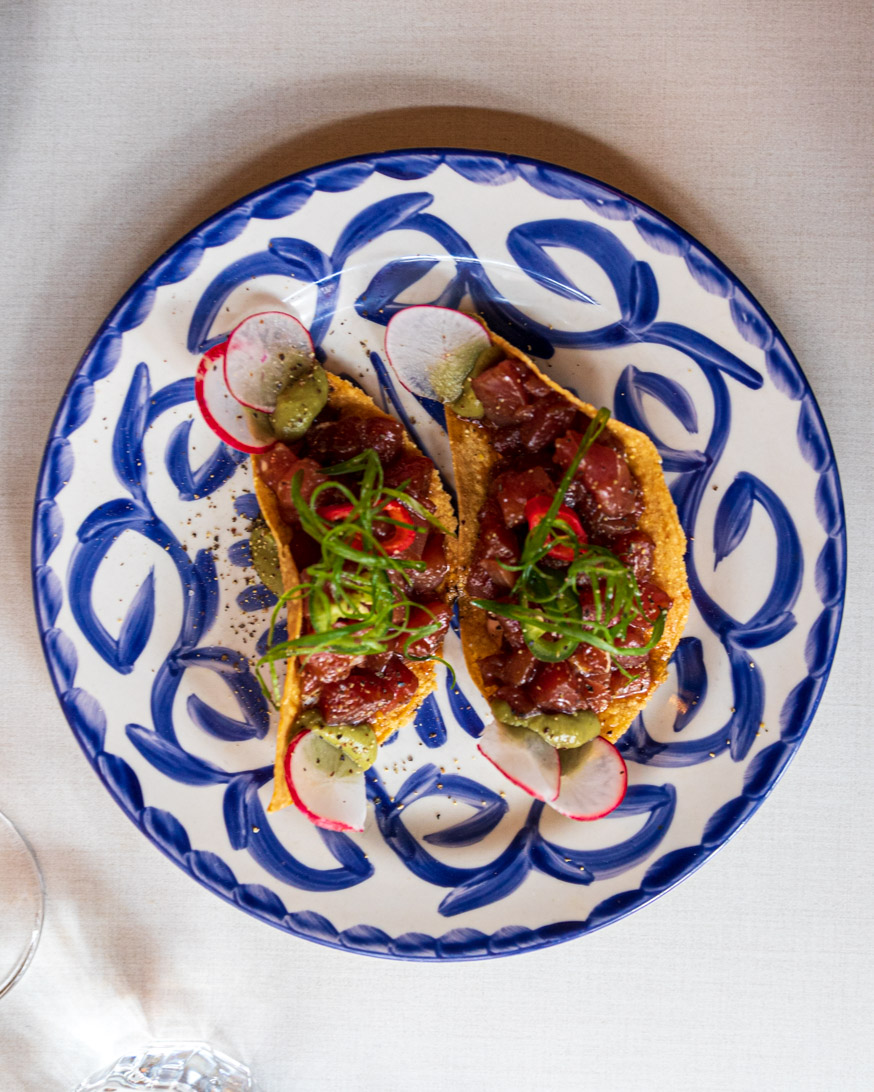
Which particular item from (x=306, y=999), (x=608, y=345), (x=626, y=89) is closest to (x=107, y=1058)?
(x=306, y=999)

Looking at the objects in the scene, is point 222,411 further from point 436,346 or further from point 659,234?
point 659,234

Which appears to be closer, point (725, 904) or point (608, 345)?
point (608, 345)

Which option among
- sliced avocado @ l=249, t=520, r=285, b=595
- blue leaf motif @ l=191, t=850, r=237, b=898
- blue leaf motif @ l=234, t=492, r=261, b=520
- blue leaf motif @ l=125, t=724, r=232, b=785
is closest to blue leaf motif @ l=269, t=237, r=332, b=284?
blue leaf motif @ l=234, t=492, r=261, b=520

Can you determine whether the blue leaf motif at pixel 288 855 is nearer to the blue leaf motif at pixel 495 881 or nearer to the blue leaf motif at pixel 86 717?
the blue leaf motif at pixel 495 881

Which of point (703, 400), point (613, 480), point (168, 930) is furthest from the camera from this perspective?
point (168, 930)

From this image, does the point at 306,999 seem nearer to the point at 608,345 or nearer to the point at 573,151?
the point at 608,345

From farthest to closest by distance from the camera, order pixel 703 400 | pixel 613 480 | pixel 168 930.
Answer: pixel 168 930 < pixel 703 400 < pixel 613 480

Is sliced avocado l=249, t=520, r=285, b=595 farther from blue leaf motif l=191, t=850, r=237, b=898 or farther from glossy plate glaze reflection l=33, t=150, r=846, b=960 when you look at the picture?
blue leaf motif l=191, t=850, r=237, b=898

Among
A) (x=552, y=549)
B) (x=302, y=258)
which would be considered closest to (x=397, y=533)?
(x=552, y=549)

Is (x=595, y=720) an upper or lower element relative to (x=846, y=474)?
lower
